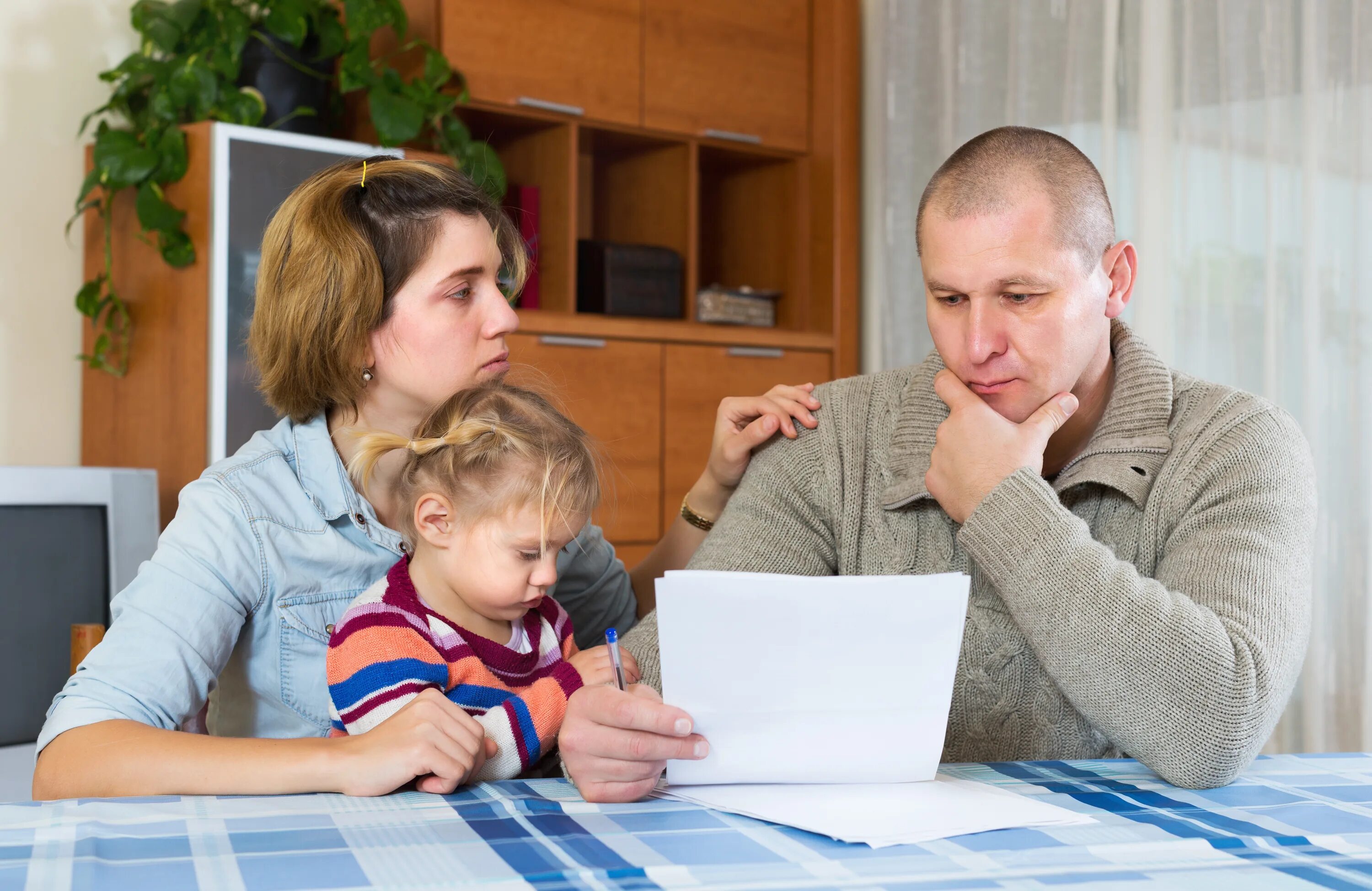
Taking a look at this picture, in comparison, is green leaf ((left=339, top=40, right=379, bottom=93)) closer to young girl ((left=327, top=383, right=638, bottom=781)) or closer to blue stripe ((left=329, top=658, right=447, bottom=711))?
young girl ((left=327, top=383, right=638, bottom=781))

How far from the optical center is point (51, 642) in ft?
7.18

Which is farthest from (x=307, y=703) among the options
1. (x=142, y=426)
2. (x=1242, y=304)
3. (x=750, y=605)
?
(x=1242, y=304)

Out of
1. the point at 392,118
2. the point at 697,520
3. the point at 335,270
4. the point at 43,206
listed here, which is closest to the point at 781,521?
the point at 697,520

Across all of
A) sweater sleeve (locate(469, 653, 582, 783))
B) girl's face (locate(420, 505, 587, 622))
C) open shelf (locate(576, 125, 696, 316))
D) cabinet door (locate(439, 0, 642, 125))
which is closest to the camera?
sweater sleeve (locate(469, 653, 582, 783))

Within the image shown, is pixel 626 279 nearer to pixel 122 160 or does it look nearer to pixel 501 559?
pixel 122 160

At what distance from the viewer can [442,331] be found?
60.0 inches

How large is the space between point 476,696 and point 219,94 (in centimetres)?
188

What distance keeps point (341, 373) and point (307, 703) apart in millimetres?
378

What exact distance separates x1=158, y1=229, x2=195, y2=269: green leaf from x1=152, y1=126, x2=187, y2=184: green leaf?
0.11 meters

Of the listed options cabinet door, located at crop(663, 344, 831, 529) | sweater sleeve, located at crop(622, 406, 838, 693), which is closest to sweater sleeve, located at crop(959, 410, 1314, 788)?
sweater sleeve, located at crop(622, 406, 838, 693)

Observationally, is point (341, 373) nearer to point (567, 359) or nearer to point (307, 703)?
point (307, 703)

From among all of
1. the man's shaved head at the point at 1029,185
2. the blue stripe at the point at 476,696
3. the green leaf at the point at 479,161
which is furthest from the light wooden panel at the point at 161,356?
the man's shaved head at the point at 1029,185

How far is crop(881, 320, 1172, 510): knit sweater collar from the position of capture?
4.56 ft

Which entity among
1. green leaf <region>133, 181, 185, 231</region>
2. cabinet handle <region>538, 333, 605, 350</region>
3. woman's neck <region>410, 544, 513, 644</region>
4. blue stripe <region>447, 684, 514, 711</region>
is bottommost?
blue stripe <region>447, 684, 514, 711</region>
